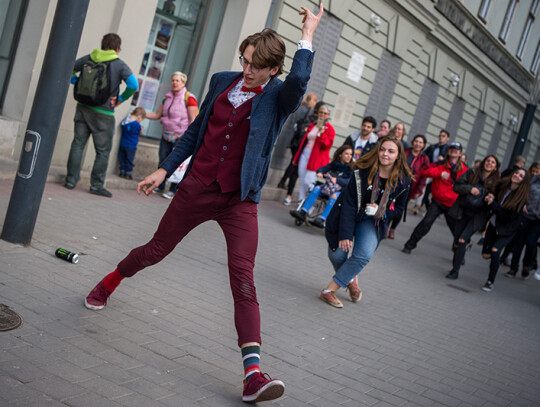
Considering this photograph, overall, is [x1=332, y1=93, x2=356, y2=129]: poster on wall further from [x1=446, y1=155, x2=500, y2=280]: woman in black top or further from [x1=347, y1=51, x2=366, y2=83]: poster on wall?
[x1=446, y1=155, x2=500, y2=280]: woman in black top

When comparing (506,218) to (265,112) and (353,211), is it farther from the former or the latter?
(265,112)

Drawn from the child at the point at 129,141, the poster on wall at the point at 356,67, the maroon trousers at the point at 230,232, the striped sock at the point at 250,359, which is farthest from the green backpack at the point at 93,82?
the poster on wall at the point at 356,67

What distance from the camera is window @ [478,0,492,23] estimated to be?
21.8 metres

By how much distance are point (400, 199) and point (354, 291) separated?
3.47 feet

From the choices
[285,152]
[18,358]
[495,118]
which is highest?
[495,118]

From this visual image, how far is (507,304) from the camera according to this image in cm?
920

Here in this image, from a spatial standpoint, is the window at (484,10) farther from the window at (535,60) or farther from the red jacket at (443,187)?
the red jacket at (443,187)

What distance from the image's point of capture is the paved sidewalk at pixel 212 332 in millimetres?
3695

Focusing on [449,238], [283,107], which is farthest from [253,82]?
[449,238]

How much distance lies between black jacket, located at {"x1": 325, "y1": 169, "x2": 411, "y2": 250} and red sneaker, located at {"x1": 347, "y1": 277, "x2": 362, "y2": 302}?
528 millimetres

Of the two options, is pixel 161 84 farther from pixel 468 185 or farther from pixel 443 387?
pixel 443 387

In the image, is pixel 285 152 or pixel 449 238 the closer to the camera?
pixel 285 152

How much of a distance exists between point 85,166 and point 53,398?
691 centimetres

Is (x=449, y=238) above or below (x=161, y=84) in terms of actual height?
below
